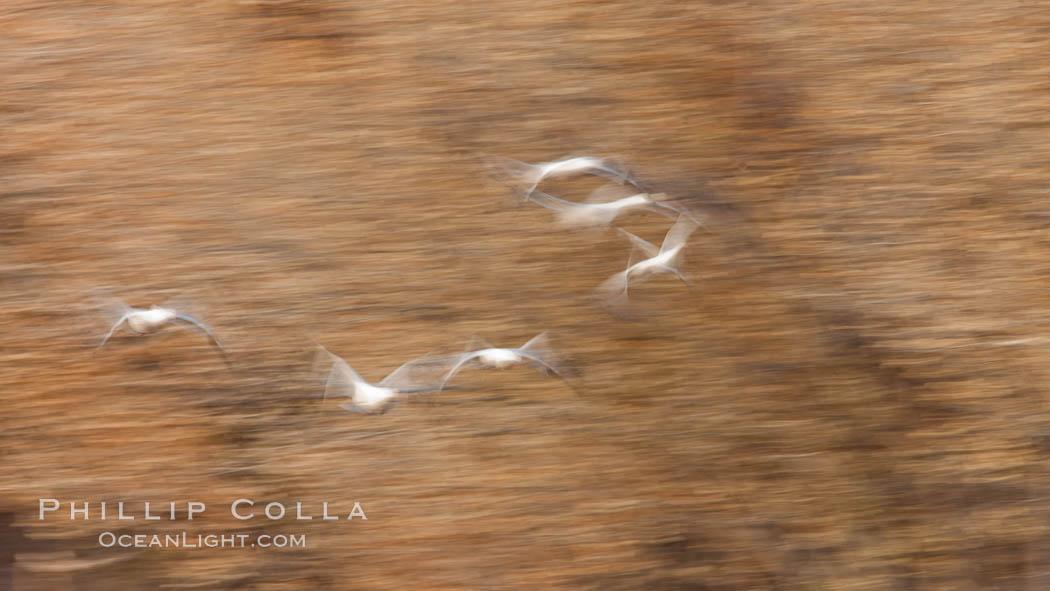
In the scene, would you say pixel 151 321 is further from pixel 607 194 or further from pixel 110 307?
pixel 607 194

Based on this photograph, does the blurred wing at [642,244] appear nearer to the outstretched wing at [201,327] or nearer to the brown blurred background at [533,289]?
the brown blurred background at [533,289]

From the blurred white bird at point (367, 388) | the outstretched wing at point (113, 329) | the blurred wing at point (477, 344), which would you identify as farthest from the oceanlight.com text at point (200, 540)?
the blurred wing at point (477, 344)

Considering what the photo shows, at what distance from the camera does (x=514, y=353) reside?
6.19 ft

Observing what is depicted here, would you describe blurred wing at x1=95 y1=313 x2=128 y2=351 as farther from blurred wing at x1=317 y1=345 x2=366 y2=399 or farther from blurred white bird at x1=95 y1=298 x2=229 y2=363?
→ blurred wing at x1=317 y1=345 x2=366 y2=399

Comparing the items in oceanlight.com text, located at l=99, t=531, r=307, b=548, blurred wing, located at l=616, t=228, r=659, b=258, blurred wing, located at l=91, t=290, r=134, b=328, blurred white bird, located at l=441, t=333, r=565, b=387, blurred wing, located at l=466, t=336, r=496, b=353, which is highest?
blurred wing, located at l=616, t=228, r=659, b=258

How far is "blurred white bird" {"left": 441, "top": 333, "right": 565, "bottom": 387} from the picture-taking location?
1.89m

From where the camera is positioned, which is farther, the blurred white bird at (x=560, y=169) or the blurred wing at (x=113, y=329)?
the blurred white bird at (x=560, y=169)

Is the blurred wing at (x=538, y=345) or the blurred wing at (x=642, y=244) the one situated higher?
the blurred wing at (x=642, y=244)

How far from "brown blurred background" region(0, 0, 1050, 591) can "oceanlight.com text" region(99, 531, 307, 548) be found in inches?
0.9

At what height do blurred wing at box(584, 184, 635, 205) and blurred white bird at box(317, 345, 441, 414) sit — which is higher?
blurred wing at box(584, 184, 635, 205)

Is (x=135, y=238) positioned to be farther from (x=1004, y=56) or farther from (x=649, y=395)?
(x=1004, y=56)

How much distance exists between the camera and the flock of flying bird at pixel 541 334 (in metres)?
1.87

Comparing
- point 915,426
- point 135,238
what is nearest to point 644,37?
point 915,426

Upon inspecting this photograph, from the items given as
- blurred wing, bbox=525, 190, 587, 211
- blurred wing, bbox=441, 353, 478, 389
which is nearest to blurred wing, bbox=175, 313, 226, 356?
blurred wing, bbox=441, 353, 478, 389
